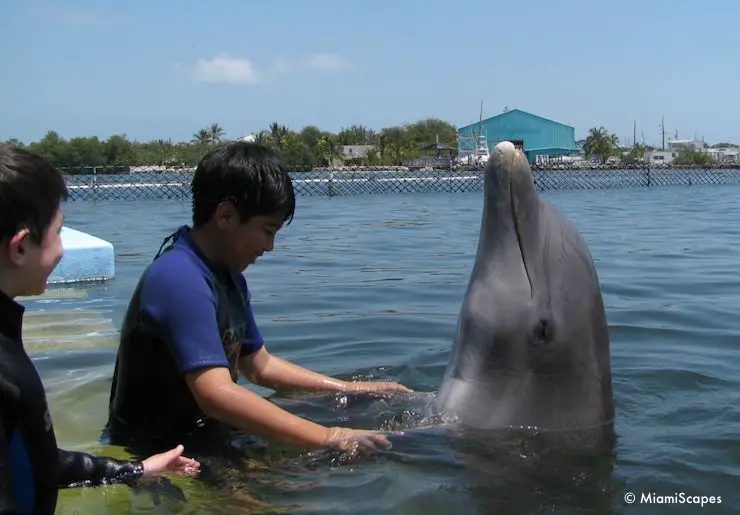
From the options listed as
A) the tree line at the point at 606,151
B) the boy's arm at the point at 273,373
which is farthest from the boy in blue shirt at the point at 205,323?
the tree line at the point at 606,151

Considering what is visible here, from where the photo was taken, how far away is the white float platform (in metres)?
9.43

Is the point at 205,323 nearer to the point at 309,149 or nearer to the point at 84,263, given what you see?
the point at 84,263

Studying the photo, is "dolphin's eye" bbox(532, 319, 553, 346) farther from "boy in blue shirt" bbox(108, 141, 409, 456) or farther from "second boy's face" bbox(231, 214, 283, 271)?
"second boy's face" bbox(231, 214, 283, 271)

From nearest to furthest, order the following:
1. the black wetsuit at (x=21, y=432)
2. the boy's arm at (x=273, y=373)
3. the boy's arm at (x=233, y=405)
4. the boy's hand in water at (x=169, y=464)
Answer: the black wetsuit at (x=21, y=432), the boy's hand in water at (x=169, y=464), the boy's arm at (x=233, y=405), the boy's arm at (x=273, y=373)

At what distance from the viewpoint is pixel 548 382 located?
344 cm

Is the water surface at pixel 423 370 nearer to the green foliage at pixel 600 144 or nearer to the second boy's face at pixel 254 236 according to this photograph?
the second boy's face at pixel 254 236

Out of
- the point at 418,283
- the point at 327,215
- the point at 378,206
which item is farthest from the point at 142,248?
the point at 378,206

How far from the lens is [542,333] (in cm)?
338

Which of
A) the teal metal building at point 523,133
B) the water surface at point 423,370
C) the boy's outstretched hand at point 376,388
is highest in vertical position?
the teal metal building at point 523,133

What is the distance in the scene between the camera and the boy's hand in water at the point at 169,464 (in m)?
2.88

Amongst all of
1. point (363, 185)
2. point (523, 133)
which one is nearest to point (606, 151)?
point (523, 133)

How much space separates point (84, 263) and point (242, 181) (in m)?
7.05

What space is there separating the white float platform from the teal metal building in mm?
72340

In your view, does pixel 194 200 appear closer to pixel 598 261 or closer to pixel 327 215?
pixel 598 261
